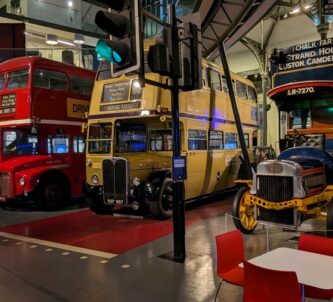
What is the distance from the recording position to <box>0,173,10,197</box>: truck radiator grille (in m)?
9.70

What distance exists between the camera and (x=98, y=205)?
30.7ft

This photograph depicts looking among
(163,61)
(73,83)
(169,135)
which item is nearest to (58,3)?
(73,83)

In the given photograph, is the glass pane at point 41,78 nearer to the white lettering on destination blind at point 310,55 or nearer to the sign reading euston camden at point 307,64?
the sign reading euston camden at point 307,64

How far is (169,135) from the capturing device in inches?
385

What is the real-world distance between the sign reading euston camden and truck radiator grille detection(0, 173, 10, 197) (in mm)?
6904

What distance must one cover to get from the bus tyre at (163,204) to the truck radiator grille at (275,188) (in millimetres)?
2659

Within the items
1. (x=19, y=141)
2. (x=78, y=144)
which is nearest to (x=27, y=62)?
(x=19, y=141)

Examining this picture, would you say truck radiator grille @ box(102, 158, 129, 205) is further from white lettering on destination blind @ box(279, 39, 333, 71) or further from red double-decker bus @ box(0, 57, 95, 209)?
white lettering on destination blind @ box(279, 39, 333, 71)

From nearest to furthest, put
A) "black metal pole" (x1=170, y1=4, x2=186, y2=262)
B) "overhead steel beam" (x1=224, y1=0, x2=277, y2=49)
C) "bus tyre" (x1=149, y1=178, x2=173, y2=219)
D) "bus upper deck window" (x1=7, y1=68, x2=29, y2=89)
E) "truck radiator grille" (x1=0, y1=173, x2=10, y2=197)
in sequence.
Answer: "black metal pole" (x1=170, y1=4, x2=186, y2=262), "bus tyre" (x1=149, y1=178, x2=173, y2=219), "truck radiator grille" (x1=0, y1=173, x2=10, y2=197), "bus upper deck window" (x1=7, y1=68, x2=29, y2=89), "overhead steel beam" (x1=224, y1=0, x2=277, y2=49)

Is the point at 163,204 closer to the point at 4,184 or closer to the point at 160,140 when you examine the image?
the point at 160,140

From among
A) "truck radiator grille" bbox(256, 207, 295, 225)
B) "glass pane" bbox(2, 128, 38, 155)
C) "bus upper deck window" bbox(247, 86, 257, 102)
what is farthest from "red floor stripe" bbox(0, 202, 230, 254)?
"bus upper deck window" bbox(247, 86, 257, 102)

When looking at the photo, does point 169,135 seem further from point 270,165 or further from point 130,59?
point 130,59

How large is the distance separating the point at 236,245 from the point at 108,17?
278cm

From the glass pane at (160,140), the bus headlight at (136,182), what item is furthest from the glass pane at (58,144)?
the bus headlight at (136,182)
